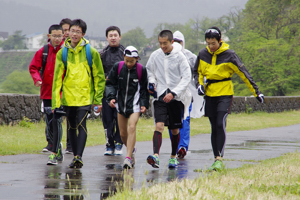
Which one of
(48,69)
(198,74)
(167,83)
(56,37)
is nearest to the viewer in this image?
(167,83)

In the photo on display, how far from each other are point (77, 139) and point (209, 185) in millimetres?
2427

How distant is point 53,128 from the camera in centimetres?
697

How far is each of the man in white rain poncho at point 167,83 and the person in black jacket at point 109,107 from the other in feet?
5.17

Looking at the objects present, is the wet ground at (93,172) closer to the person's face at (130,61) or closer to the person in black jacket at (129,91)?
the person in black jacket at (129,91)

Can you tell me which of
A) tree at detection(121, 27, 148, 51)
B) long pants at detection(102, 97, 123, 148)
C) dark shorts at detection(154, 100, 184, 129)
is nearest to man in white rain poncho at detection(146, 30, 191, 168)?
dark shorts at detection(154, 100, 184, 129)

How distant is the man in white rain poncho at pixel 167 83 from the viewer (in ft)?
21.6

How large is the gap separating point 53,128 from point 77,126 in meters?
0.68

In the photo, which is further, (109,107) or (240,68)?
(109,107)

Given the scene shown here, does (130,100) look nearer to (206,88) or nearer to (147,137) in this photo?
(206,88)

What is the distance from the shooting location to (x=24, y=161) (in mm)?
6879

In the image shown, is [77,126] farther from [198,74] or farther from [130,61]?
[198,74]

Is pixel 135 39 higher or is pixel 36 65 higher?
pixel 135 39

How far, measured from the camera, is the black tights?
639 cm

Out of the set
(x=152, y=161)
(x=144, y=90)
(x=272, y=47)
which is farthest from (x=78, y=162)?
(x=272, y=47)
